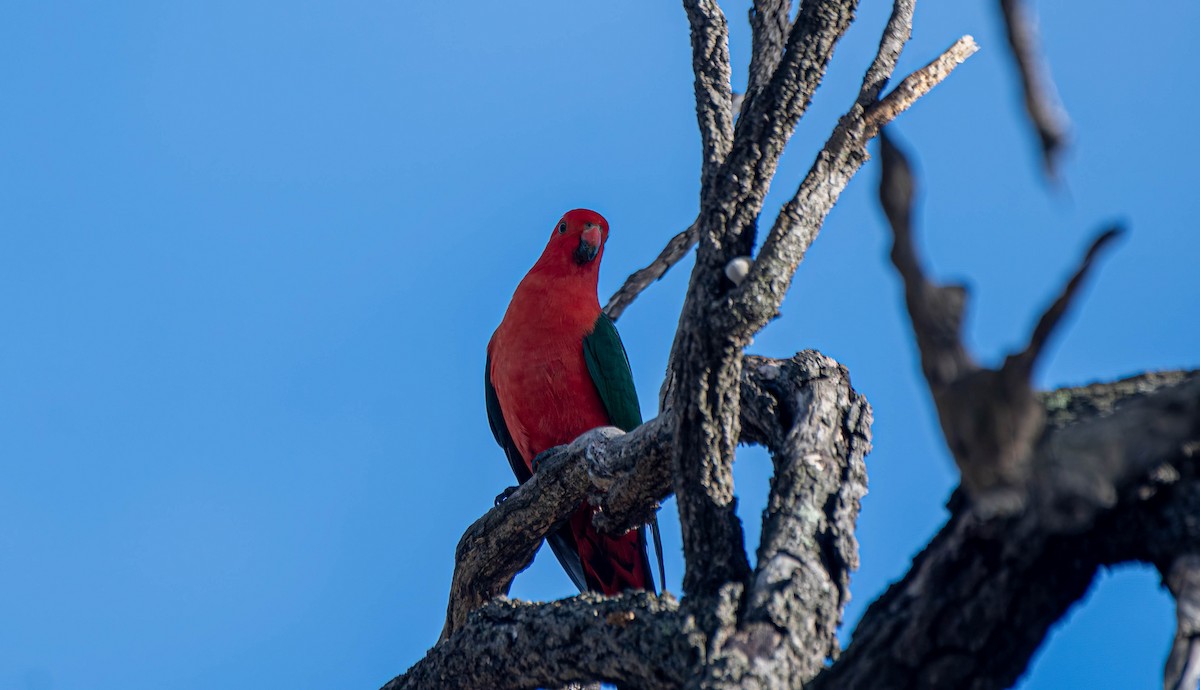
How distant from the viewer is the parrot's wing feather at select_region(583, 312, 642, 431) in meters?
5.19

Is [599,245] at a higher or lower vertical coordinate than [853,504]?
higher

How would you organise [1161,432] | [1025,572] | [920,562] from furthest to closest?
[920,562]
[1025,572]
[1161,432]

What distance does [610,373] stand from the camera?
520 cm

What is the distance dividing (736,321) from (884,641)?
0.77 metres

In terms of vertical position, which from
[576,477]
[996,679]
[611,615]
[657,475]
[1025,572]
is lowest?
[996,679]

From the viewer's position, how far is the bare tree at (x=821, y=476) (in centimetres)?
129

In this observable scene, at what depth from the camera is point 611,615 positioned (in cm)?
258

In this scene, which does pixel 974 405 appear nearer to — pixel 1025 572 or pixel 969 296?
pixel 969 296

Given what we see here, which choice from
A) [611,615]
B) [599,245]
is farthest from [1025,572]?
[599,245]

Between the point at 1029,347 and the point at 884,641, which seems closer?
the point at 1029,347

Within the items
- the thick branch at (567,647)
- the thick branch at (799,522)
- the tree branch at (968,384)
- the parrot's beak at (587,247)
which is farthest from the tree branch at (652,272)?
the tree branch at (968,384)

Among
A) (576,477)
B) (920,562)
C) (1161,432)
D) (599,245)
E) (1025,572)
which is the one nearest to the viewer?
(1161,432)

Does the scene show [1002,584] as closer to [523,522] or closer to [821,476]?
[821,476]

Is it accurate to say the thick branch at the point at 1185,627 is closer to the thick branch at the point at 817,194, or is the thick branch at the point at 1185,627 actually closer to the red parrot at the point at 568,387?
the thick branch at the point at 817,194
